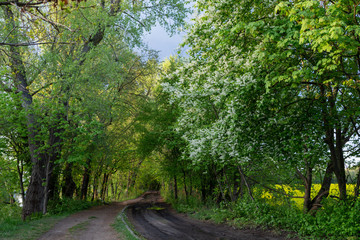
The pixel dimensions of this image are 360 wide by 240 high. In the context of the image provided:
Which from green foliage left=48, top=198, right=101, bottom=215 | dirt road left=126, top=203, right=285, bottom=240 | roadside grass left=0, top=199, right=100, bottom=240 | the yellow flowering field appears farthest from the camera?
green foliage left=48, top=198, right=101, bottom=215

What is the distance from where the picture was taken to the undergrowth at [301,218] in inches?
329

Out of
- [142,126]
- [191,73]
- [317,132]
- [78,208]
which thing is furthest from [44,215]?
[317,132]

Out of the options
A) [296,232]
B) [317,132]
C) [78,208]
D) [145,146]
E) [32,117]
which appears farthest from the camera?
[145,146]

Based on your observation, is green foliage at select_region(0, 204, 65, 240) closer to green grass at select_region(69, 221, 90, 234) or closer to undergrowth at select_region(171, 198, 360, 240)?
green grass at select_region(69, 221, 90, 234)

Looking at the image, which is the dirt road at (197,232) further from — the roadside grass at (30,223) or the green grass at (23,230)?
the roadside grass at (30,223)

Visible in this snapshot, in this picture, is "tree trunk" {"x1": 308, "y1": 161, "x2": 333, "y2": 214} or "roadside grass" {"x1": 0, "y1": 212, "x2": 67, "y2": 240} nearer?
"roadside grass" {"x1": 0, "y1": 212, "x2": 67, "y2": 240}

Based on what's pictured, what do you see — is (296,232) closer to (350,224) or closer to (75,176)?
(350,224)

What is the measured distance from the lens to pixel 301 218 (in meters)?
10.0

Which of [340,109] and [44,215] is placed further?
[44,215]

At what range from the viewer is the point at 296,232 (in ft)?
32.7

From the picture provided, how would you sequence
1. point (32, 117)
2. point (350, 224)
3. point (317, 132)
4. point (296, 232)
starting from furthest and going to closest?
point (32, 117)
point (296, 232)
point (317, 132)
point (350, 224)

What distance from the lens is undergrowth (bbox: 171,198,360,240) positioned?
8.37 meters

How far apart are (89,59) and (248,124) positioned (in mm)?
11427

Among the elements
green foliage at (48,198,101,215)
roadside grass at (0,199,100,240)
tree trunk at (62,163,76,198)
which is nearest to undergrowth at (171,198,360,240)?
roadside grass at (0,199,100,240)
